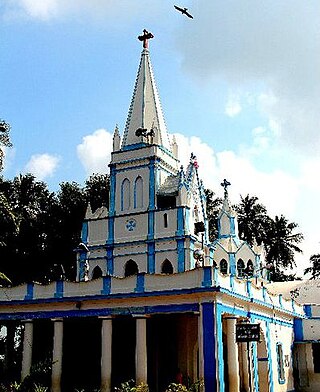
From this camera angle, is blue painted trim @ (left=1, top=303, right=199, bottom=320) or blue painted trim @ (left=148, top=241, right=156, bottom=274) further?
blue painted trim @ (left=148, top=241, right=156, bottom=274)

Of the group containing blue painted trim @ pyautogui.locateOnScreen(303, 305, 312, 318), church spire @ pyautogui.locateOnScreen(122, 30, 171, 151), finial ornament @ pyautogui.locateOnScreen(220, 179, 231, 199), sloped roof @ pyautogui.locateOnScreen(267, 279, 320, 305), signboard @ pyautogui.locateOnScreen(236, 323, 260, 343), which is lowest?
signboard @ pyautogui.locateOnScreen(236, 323, 260, 343)

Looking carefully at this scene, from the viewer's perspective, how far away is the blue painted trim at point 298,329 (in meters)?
31.7

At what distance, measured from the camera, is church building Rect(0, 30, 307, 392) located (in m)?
22.0

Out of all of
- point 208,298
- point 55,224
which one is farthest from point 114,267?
point 55,224

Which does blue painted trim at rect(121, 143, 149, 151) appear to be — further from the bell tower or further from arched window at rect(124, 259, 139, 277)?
arched window at rect(124, 259, 139, 277)

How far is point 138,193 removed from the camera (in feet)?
105

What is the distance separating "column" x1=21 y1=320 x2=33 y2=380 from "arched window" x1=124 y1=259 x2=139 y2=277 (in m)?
7.39

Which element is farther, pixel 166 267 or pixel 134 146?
pixel 134 146

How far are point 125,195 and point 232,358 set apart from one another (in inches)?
517

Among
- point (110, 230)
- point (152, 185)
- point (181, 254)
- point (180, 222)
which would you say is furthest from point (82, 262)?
point (180, 222)

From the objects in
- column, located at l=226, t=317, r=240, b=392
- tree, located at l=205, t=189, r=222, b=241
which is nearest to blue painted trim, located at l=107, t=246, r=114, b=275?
column, located at l=226, t=317, r=240, b=392

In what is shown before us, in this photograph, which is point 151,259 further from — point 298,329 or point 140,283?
point 298,329

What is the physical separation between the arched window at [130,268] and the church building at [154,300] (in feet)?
0.29

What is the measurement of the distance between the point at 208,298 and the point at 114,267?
1067cm
